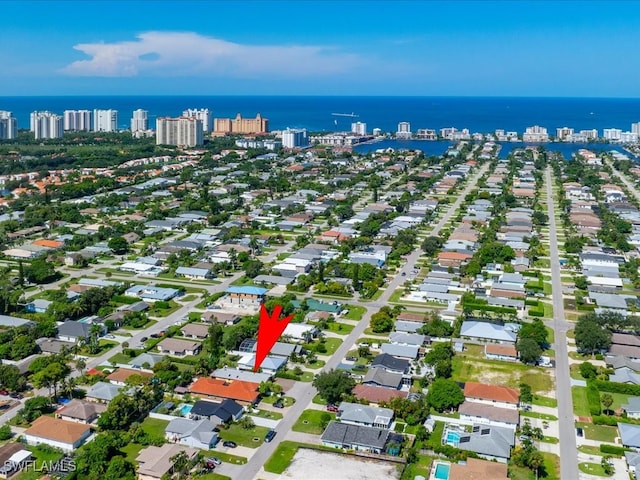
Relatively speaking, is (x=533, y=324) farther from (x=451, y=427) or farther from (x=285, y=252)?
(x=285, y=252)

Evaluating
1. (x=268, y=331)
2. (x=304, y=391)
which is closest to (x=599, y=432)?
(x=304, y=391)

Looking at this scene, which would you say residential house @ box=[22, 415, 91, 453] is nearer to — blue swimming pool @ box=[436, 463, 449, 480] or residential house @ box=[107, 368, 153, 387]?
residential house @ box=[107, 368, 153, 387]

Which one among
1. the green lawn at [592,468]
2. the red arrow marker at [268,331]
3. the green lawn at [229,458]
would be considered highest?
the red arrow marker at [268,331]

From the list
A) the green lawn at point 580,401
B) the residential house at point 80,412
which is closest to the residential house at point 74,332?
the residential house at point 80,412

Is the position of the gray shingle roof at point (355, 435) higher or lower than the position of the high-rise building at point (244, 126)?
lower

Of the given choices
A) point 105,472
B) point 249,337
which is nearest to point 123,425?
point 105,472

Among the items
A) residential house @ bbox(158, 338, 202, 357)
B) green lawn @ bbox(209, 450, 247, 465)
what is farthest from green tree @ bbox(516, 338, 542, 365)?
residential house @ bbox(158, 338, 202, 357)

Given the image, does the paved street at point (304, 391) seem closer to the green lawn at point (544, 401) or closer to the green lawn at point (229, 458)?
the green lawn at point (229, 458)

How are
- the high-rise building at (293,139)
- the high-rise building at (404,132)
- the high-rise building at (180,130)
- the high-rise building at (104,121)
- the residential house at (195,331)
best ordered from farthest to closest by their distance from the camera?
the high-rise building at (104,121) < the high-rise building at (404,132) < the high-rise building at (293,139) < the high-rise building at (180,130) < the residential house at (195,331)

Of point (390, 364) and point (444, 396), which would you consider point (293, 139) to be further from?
point (444, 396)
